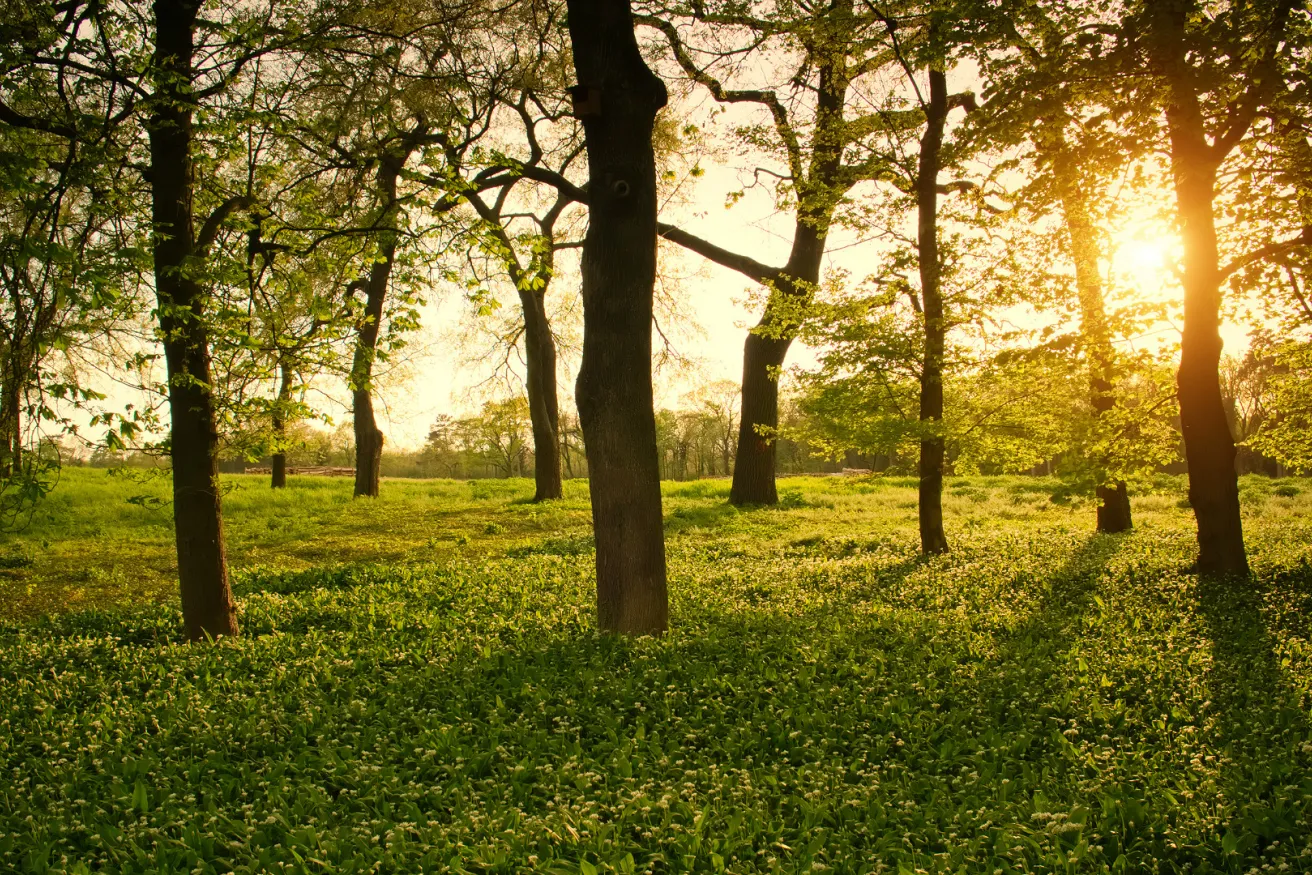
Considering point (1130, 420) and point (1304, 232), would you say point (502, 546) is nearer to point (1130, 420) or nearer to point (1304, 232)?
point (1130, 420)

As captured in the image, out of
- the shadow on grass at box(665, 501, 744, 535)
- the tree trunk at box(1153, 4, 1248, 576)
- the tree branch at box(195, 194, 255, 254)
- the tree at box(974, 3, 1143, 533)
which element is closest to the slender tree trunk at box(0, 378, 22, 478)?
the tree branch at box(195, 194, 255, 254)

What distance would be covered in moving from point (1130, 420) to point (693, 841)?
35.5 feet

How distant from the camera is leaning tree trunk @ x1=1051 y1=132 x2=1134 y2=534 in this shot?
10195mm

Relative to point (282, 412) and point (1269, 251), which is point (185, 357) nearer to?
point (282, 412)

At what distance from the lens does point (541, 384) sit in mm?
25891

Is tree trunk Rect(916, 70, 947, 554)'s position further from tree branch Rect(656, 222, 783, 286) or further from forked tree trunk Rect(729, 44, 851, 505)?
tree branch Rect(656, 222, 783, 286)

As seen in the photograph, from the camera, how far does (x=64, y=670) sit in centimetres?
723

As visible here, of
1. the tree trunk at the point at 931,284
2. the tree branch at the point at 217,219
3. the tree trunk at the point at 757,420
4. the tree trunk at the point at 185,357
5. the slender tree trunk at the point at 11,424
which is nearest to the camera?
the slender tree trunk at the point at 11,424

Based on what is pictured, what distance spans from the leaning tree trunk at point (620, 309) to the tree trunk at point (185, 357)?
13.3ft

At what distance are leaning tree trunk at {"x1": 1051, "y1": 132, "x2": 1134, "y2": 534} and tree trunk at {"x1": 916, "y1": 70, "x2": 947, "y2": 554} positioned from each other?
214 cm

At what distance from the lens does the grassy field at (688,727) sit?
3.95 meters

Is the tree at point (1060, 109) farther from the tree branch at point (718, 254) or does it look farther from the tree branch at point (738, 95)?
the tree branch at point (718, 254)

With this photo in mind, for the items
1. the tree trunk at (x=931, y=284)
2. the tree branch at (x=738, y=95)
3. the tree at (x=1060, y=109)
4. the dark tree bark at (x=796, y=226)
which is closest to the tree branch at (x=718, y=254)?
the dark tree bark at (x=796, y=226)

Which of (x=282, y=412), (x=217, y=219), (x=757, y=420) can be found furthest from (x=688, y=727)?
(x=757, y=420)
